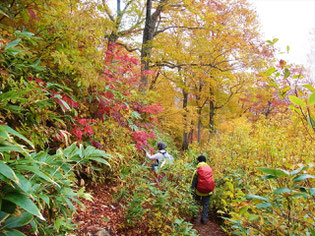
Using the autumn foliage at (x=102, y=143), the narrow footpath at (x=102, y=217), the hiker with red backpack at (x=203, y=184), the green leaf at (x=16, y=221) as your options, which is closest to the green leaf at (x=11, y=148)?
the autumn foliage at (x=102, y=143)

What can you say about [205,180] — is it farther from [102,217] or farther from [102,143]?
[102,143]

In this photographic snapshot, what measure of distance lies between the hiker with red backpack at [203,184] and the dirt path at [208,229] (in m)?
0.12

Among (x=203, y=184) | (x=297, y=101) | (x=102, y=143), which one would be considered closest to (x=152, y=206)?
(x=102, y=143)

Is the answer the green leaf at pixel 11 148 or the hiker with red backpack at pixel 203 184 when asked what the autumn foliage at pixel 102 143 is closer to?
the green leaf at pixel 11 148

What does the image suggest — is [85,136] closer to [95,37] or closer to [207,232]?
[95,37]

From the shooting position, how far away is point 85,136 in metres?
3.44

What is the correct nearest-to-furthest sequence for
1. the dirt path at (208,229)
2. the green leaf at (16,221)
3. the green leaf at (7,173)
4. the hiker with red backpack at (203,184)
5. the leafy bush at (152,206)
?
the green leaf at (7,173) < the green leaf at (16,221) < the leafy bush at (152,206) < the dirt path at (208,229) < the hiker with red backpack at (203,184)

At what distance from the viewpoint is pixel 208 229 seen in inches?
180

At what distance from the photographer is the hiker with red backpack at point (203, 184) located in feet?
14.7

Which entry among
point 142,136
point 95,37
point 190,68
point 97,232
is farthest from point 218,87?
point 97,232

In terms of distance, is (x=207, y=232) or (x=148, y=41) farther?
(x=148, y=41)

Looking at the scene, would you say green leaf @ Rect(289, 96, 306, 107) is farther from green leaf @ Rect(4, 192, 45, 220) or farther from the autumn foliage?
green leaf @ Rect(4, 192, 45, 220)

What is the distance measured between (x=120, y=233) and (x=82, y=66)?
2.65 metres

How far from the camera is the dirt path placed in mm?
4386
